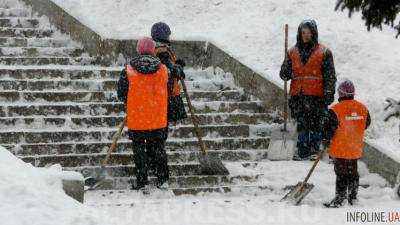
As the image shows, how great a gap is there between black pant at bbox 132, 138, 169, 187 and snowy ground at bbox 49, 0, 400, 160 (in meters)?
2.78

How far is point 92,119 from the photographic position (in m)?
9.91

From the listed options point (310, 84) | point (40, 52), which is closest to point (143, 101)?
point (310, 84)

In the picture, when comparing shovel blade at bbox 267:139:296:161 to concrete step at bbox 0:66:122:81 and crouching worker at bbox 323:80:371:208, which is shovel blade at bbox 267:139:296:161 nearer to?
crouching worker at bbox 323:80:371:208

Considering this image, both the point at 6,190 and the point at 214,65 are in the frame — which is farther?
the point at 214,65

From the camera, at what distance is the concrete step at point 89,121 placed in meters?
9.69

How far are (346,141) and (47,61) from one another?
18.5 feet

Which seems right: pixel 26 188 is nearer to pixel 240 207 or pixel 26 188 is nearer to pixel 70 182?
pixel 70 182

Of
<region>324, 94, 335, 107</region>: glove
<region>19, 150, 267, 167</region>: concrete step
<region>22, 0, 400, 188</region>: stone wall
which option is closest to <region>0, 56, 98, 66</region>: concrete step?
<region>22, 0, 400, 188</region>: stone wall

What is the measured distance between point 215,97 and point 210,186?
8.61ft

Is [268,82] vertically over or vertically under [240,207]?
over

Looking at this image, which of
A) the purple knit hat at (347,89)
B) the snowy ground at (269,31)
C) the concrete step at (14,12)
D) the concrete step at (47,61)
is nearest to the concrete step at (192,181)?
the purple knit hat at (347,89)

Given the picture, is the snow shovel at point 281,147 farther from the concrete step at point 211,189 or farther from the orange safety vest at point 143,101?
the orange safety vest at point 143,101

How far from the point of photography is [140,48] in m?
8.23

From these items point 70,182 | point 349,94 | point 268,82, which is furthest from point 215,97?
point 70,182
